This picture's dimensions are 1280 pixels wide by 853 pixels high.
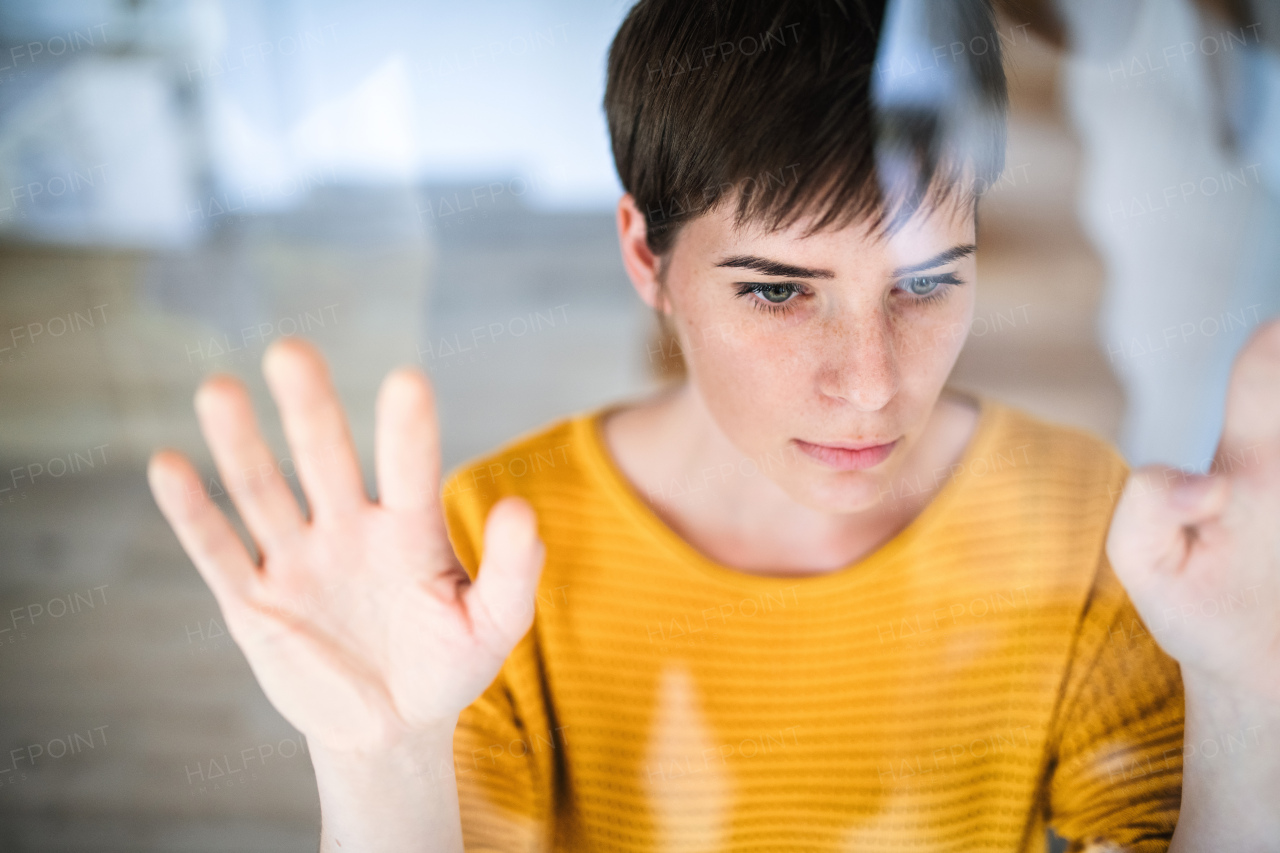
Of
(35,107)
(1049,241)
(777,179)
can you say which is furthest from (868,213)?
(35,107)

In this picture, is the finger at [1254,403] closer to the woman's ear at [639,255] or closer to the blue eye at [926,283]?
the blue eye at [926,283]

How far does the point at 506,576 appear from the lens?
1.34 ft

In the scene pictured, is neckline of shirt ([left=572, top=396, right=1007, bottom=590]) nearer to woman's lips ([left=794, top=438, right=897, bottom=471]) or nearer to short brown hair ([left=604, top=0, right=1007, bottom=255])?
woman's lips ([left=794, top=438, right=897, bottom=471])

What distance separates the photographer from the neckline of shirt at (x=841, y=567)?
58 cm

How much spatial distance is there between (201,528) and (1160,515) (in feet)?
1.88

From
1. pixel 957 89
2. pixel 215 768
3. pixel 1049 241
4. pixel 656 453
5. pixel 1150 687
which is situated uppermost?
pixel 957 89

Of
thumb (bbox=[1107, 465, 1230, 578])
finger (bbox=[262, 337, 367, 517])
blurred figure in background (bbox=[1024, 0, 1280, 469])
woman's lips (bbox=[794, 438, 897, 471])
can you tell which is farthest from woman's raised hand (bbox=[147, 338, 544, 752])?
blurred figure in background (bbox=[1024, 0, 1280, 469])

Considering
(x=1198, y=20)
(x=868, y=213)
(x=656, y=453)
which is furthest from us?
(x=656, y=453)

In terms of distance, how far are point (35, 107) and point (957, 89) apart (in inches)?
28.1

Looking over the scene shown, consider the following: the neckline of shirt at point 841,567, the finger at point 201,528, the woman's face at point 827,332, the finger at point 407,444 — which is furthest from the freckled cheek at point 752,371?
the finger at point 201,528

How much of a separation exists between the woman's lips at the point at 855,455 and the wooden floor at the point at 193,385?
0.12 meters

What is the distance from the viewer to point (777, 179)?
43 centimetres

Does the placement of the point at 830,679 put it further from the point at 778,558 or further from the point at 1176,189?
the point at 1176,189

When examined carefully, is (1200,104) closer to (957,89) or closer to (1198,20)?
(1198,20)
